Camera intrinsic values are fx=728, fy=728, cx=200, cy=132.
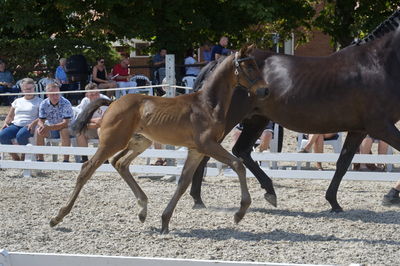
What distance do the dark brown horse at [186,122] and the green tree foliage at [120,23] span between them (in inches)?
426

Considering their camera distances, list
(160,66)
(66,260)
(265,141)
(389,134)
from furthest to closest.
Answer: (160,66)
(265,141)
(389,134)
(66,260)

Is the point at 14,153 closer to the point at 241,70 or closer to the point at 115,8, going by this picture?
the point at 241,70

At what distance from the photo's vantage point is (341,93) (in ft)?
24.2

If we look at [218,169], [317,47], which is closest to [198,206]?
[218,169]

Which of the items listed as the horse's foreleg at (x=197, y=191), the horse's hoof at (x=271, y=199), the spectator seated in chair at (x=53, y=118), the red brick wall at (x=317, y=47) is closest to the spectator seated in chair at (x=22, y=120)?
the spectator seated in chair at (x=53, y=118)

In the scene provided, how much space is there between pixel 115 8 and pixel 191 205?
39.0ft

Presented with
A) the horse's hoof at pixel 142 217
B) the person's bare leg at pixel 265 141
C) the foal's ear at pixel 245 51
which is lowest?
the horse's hoof at pixel 142 217

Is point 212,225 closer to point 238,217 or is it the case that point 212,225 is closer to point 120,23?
point 238,217

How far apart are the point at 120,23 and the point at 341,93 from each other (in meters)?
11.8

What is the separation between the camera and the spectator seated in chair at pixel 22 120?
34.2ft

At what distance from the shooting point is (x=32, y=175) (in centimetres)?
997

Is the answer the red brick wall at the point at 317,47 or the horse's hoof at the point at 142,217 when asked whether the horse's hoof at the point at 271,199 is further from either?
the red brick wall at the point at 317,47

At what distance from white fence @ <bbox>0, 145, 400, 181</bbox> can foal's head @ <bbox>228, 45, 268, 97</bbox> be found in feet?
8.56

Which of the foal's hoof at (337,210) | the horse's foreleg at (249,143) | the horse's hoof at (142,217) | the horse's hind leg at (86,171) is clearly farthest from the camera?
the horse's foreleg at (249,143)
